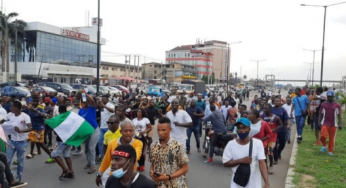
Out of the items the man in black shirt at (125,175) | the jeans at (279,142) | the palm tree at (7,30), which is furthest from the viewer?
the palm tree at (7,30)

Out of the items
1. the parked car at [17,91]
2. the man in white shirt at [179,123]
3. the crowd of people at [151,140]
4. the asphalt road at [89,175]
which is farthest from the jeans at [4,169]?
the parked car at [17,91]

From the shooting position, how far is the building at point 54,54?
52.0 meters

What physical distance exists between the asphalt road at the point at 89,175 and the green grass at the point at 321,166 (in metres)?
0.43

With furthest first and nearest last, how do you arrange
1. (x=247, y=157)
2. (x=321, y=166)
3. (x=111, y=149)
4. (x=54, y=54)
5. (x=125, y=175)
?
(x=54, y=54)
(x=321, y=166)
(x=111, y=149)
(x=247, y=157)
(x=125, y=175)

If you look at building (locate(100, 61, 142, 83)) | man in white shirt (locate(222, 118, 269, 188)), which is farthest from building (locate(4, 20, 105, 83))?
man in white shirt (locate(222, 118, 269, 188))

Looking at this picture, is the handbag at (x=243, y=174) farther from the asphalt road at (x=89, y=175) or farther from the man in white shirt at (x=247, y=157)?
the asphalt road at (x=89, y=175)

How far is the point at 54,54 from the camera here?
2228 inches

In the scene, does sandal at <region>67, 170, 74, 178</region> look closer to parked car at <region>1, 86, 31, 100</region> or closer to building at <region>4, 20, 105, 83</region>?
parked car at <region>1, 86, 31, 100</region>

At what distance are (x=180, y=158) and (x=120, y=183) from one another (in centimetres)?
104

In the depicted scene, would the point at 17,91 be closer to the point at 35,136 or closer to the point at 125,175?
the point at 35,136

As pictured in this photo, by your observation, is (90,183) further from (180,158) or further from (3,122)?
(180,158)

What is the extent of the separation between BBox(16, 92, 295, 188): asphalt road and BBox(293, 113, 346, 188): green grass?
0.43 metres

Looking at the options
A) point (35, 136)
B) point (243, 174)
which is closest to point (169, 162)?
point (243, 174)

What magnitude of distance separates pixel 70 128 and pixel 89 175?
1.22 meters
